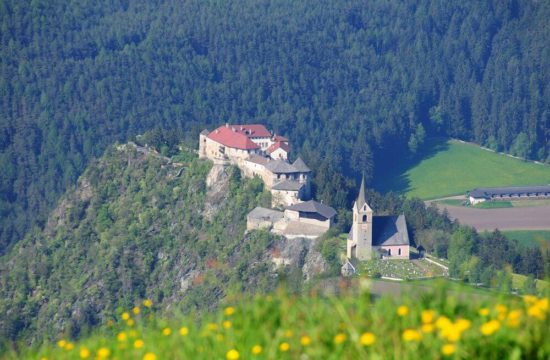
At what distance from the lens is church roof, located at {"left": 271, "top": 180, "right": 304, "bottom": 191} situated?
59375 millimetres

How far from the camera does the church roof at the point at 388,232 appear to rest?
183ft

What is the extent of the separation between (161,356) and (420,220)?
174 feet

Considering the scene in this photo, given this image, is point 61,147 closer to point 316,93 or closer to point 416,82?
point 316,93

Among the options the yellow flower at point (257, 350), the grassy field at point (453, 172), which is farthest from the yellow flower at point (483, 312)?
the grassy field at point (453, 172)

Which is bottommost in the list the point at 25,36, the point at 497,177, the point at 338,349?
the point at 497,177

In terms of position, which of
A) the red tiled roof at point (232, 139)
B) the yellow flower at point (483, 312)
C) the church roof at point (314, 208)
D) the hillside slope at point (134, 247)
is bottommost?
the hillside slope at point (134, 247)

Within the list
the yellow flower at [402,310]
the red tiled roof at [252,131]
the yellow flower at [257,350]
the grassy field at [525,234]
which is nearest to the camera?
the yellow flower at [257,350]

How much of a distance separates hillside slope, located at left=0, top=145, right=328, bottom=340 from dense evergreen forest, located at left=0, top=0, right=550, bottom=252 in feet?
88.8

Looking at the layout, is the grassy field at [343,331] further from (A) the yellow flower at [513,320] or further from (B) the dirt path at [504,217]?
(B) the dirt path at [504,217]

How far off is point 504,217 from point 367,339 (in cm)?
8002

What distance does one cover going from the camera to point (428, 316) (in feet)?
35.5

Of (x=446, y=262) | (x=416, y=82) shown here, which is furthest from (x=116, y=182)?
(x=416, y=82)

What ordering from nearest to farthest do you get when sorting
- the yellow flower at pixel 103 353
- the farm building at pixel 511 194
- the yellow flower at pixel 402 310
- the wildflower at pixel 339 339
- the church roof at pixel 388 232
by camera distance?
1. the wildflower at pixel 339 339
2. the yellow flower at pixel 402 310
3. the yellow flower at pixel 103 353
4. the church roof at pixel 388 232
5. the farm building at pixel 511 194

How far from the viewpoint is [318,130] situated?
122 metres
